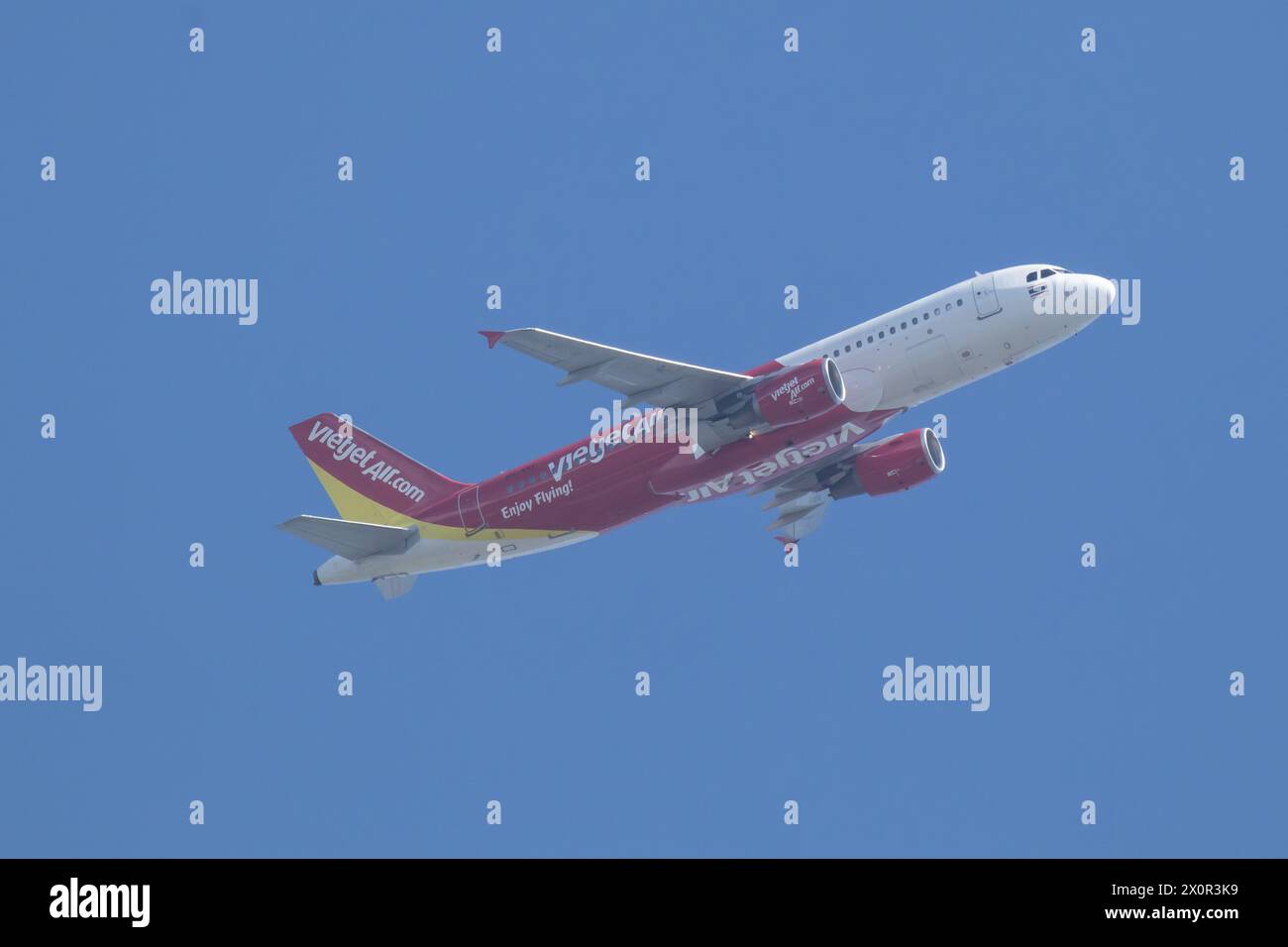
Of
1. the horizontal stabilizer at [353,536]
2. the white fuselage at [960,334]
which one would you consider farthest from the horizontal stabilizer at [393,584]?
the white fuselage at [960,334]

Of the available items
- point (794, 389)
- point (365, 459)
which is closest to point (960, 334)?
point (794, 389)

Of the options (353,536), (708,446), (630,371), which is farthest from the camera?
(353,536)

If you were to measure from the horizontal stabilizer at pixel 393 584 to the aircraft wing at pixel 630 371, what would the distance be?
10610 mm

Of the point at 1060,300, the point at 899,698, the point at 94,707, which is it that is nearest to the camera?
the point at 1060,300

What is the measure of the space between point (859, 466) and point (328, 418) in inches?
750

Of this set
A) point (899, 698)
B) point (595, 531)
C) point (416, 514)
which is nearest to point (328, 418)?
point (416, 514)

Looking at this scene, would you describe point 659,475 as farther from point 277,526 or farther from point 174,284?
point 174,284

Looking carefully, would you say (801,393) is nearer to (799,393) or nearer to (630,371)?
(799,393)

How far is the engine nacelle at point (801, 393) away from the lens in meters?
55.7

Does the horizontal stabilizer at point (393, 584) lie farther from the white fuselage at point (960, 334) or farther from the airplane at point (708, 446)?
the white fuselage at point (960, 334)

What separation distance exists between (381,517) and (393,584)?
2.50 metres

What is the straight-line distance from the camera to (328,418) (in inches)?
2633

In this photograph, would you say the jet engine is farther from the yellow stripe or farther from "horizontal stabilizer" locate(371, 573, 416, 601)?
"horizontal stabilizer" locate(371, 573, 416, 601)

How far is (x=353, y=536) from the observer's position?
61219 mm
